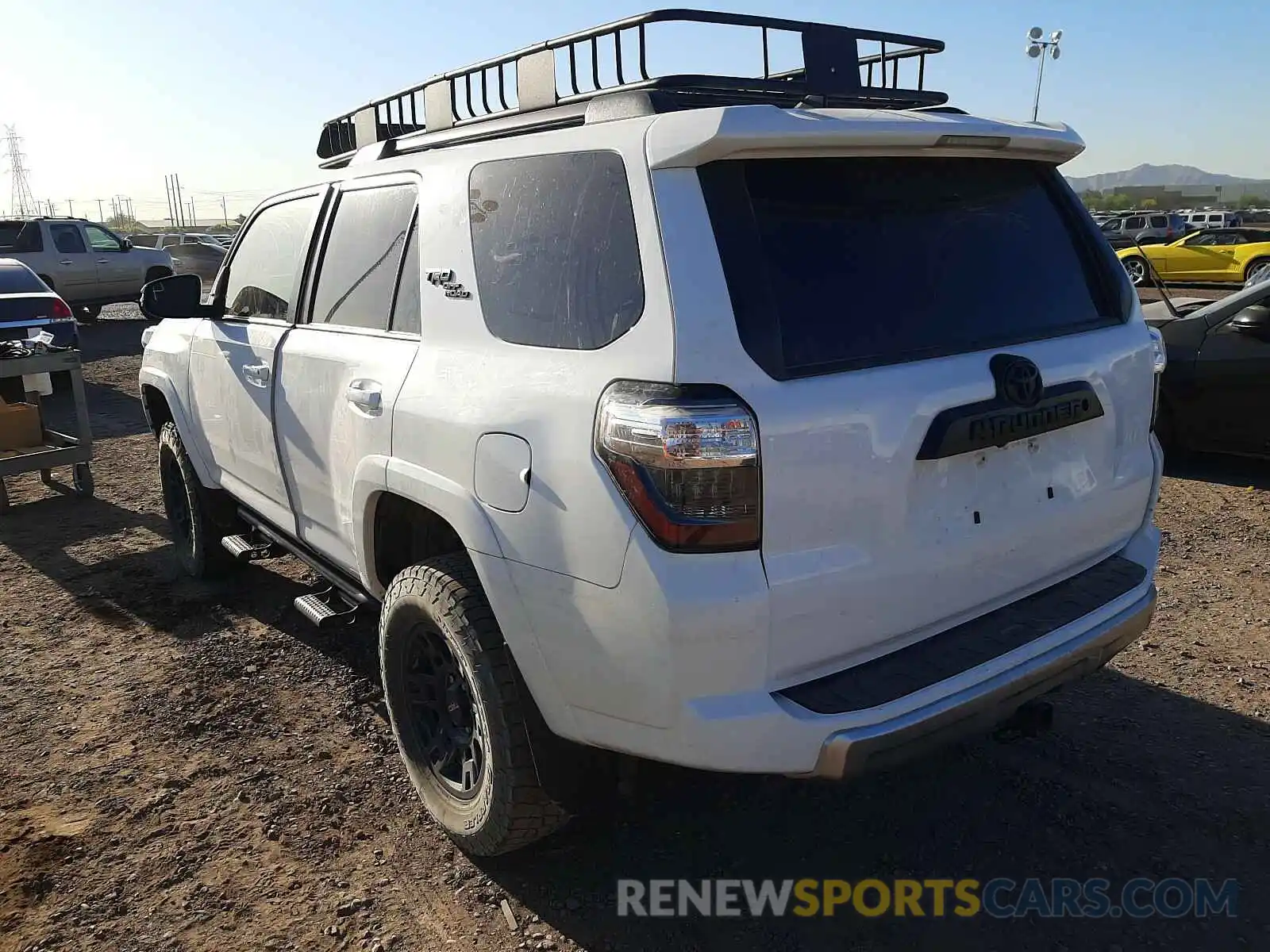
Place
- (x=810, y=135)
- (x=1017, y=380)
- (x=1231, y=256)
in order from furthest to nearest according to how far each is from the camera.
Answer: (x=1231, y=256) → (x=1017, y=380) → (x=810, y=135)

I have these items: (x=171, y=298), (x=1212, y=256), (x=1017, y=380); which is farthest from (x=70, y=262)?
(x=1212, y=256)

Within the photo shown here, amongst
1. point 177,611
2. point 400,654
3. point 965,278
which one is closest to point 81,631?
point 177,611

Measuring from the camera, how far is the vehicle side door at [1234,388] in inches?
241

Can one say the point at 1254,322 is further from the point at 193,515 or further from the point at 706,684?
the point at 193,515

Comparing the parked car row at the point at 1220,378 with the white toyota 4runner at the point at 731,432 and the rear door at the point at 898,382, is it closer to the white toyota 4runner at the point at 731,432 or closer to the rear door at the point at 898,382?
the white toyota 4runner at the point at 731,432

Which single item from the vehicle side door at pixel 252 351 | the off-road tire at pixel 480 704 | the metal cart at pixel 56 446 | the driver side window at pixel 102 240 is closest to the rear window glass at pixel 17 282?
the metal cart at pixel 56 446

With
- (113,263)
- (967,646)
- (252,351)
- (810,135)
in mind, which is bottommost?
(967,646)

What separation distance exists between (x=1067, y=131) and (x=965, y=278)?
2.17 feet

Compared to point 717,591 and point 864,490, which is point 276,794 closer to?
point 717,591

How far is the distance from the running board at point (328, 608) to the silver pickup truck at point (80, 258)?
15.8 metres

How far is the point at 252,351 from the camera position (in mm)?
3943

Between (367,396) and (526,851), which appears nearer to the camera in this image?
(526,851)

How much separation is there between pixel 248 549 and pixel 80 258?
17.1 m

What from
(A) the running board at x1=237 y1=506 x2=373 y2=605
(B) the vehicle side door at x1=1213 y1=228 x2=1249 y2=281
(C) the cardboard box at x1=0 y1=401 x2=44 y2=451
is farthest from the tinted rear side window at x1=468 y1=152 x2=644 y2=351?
(B) the vehicle side door at x1=1213 y1=228 x2=1249 y2=281
